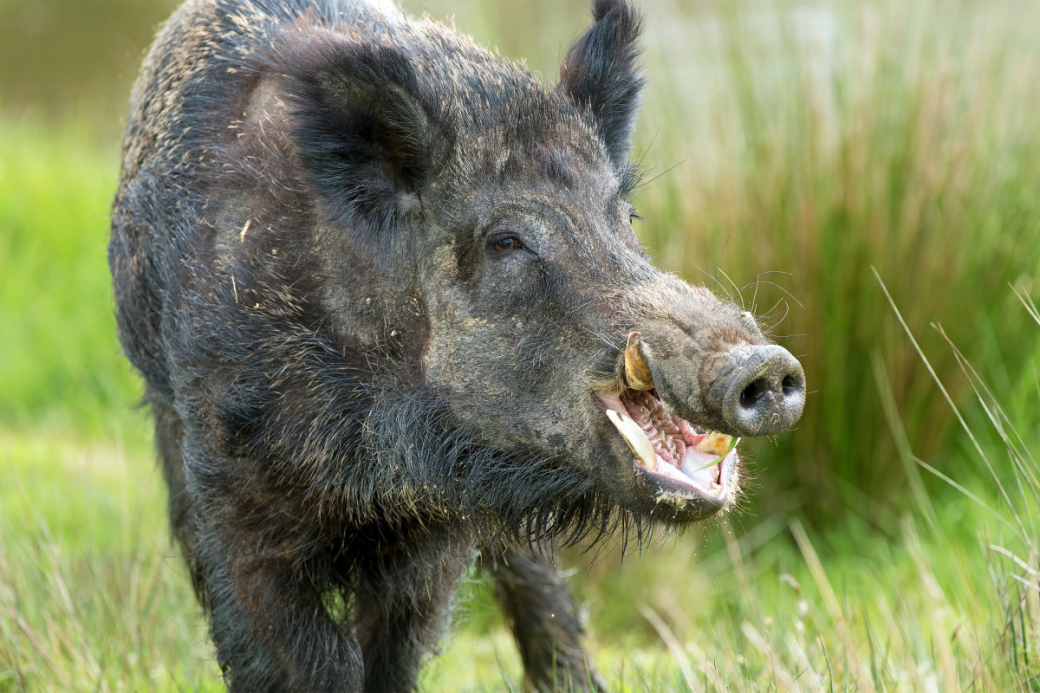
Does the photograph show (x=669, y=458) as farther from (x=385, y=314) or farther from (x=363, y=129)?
(x=363, y=129)

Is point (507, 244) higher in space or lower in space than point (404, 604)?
higher

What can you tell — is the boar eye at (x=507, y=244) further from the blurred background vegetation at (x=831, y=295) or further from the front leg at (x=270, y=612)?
the blurred background vegetation at (x=831, y=295)

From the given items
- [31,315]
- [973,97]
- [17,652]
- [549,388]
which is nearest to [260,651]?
[17,652]

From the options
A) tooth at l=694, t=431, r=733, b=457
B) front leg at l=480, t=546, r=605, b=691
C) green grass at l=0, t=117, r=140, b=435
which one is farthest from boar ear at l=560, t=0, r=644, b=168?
green grass at l=0, t=117, r=140, b=435

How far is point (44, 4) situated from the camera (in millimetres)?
18453

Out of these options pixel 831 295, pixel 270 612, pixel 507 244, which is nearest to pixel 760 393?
pixel 507 244

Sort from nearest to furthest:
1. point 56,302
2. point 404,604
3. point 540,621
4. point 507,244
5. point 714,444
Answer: point 714,444 < point 507,244 < point 404,604 < point 540,621 < point 56,302

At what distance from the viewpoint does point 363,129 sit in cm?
325

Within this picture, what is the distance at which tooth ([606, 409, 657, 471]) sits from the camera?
2.74 metres

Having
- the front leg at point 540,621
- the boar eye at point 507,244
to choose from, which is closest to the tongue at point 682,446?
the boar eye at point 507,244

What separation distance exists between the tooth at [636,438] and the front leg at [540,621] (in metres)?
1.73

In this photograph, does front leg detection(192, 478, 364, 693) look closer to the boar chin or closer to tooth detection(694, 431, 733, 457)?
the boar chin

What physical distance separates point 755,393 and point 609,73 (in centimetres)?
148

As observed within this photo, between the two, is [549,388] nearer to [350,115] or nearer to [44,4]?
[350,115]
